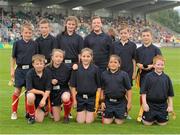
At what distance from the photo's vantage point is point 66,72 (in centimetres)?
879

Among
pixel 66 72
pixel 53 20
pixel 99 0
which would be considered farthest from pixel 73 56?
pixel 99 0

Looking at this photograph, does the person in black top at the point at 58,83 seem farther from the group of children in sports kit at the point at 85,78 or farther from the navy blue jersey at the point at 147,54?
the navy blue jersey at the point at 147,54

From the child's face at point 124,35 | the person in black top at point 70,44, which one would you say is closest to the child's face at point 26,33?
the person in black top at point 70,44

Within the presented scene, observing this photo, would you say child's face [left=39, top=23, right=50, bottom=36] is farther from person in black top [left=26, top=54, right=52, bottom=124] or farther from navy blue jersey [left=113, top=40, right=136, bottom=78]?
navy blue jersey [left=113, top=40, right=136, bottom=78]

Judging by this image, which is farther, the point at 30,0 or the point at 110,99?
the point at 30,0

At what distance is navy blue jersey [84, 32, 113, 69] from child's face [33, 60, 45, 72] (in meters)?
1.25

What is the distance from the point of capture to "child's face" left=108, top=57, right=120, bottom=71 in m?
8.52

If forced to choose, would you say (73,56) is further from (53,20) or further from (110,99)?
(53,20)

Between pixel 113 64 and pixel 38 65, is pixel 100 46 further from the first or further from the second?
pixel 38 65

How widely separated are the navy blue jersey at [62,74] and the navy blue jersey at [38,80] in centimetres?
17

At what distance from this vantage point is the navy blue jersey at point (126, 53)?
930 cm

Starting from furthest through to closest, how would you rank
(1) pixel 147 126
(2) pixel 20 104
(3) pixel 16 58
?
(2) pixel 20 104 < (3) pixel 16 58 < (1) pixel 147 126

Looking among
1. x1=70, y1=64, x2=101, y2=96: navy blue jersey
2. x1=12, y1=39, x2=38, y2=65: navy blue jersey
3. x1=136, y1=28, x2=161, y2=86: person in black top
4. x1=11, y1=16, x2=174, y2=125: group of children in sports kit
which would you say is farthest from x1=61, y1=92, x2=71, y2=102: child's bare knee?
x1=136, y1=28, x2=161, y2=86: person in black top

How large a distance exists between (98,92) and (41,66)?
113cm
